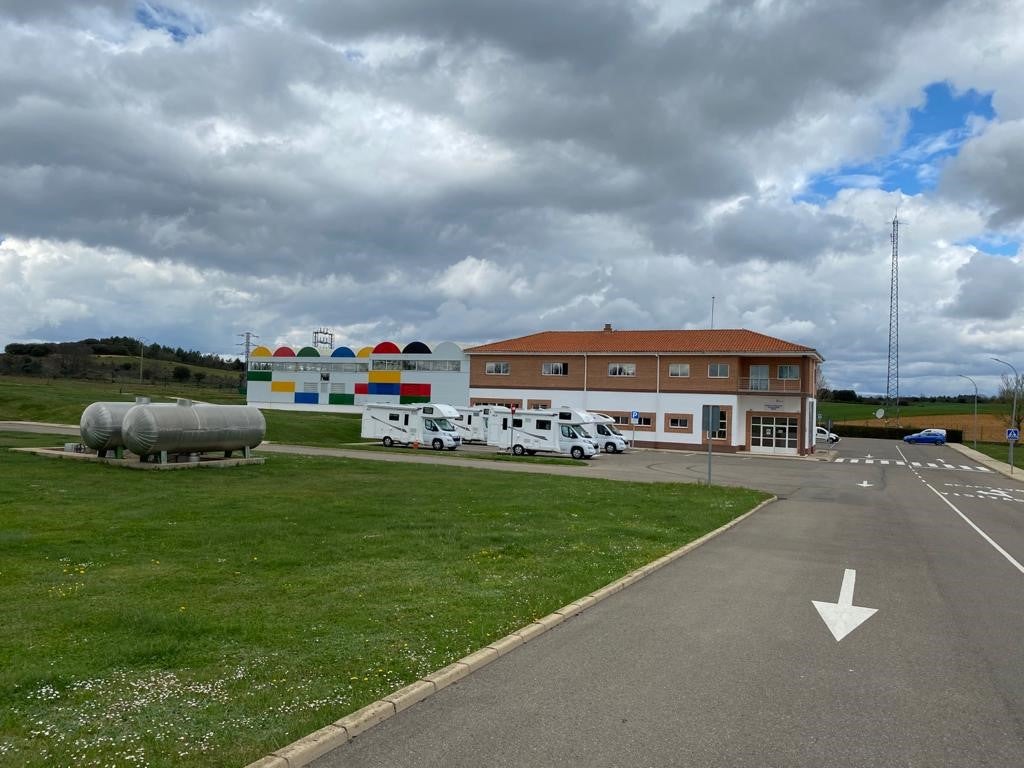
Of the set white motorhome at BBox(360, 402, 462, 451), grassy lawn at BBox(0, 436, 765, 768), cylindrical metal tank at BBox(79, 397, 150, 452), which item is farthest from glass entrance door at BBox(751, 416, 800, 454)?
cylindrical metal tank at BBox(79, 397, 150, 452)

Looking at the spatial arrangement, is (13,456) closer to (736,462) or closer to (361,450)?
(361,450)

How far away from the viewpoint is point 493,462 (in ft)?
117

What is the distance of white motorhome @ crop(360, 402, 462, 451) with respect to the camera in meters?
44.0

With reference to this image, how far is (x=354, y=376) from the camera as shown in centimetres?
7494

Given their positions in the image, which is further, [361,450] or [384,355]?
[384,355]

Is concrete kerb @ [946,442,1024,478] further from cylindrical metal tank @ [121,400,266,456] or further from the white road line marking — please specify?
cylindrical metal tank @ [121,400,266,456]

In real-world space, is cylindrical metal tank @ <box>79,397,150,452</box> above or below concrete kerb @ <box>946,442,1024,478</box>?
above

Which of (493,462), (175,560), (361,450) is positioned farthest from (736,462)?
(175,560)

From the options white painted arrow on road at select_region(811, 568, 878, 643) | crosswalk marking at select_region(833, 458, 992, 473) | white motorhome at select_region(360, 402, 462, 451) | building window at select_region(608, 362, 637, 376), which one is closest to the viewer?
white painted arrow on road at select_region(811, 568, 878, 643)

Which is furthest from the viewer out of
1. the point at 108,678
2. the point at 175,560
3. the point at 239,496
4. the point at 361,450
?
A: the point at 361,450

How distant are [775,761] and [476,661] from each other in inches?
98.8

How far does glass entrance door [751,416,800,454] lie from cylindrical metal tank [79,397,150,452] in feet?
139

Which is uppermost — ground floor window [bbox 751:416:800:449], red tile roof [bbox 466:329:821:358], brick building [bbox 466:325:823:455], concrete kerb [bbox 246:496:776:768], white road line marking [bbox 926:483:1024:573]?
red tile roof [bbox 466:329:821:358]

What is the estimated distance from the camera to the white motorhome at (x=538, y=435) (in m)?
41.9
